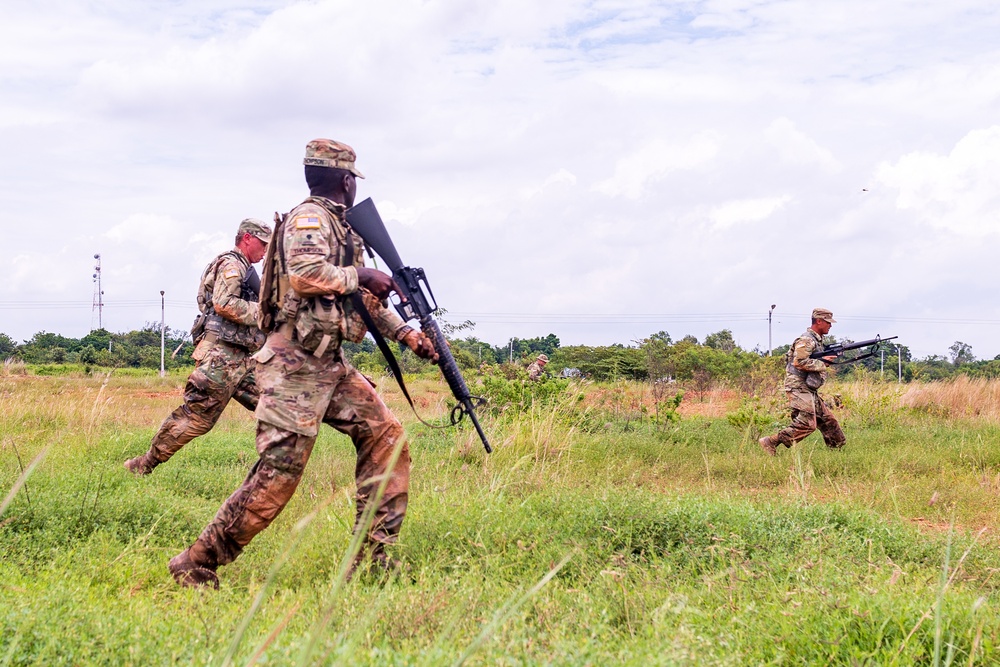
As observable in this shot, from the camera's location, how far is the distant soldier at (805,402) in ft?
34.0

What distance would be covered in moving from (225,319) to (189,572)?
10.8 feet

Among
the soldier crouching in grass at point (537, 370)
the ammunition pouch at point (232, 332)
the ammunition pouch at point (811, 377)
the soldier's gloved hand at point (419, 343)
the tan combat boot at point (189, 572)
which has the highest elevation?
the ammunition pouch at point (232, 332)

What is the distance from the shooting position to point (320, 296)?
14.8 ft


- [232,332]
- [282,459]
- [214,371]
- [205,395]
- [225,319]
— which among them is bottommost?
[282,459]

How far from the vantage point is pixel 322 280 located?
4367mm

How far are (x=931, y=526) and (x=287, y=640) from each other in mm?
5303

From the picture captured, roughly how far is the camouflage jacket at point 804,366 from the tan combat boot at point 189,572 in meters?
7.84

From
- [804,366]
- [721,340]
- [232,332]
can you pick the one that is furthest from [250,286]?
[721,340]

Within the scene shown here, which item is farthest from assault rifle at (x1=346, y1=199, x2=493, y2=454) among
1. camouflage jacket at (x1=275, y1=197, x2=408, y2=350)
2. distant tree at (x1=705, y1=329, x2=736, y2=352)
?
distant tree at (x1=705, y1=329, x2=736, y2=352)

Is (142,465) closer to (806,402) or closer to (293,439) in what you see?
(293,439)

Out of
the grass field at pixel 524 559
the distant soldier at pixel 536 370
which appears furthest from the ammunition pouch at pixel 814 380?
the distant soldier at pixel 536 370

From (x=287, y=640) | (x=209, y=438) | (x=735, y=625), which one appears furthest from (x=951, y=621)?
(x=209, y=438)

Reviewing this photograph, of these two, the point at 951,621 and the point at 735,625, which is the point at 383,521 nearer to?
the point at 735,625

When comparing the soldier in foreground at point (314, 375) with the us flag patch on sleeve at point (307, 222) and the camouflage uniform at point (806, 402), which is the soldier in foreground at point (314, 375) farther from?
the camouflage uniform at point (806, 402)
